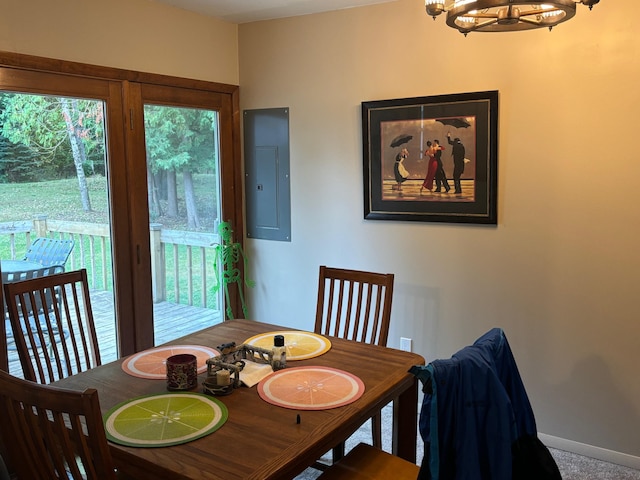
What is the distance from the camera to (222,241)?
3842 mm

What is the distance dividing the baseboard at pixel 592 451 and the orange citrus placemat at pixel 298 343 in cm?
144

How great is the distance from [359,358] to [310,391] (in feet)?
1.21

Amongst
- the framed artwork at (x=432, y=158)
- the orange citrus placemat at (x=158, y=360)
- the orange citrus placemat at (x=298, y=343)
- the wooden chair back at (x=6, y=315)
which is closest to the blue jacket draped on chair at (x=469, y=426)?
the orange citrus placemat at (x=298, y=343)

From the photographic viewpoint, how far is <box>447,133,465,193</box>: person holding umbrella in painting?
3.01 meters

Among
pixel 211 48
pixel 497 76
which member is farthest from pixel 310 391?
pixel 211 48

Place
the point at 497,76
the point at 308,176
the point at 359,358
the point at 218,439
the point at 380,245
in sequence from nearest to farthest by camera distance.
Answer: the point at 218,439 → the point at 359,358 → the point at 497,76 → the point at 380,245 → the point at 308,176

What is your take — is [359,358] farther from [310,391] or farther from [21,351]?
[21,351]

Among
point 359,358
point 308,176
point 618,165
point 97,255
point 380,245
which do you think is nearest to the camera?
point 359,358

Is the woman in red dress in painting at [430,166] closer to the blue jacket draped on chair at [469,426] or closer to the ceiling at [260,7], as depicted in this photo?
the ceiling at [260,7]

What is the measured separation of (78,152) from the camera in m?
2.97

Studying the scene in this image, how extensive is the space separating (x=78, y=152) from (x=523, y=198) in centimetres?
231

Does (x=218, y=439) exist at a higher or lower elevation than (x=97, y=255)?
lower

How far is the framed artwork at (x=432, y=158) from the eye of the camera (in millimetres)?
2947

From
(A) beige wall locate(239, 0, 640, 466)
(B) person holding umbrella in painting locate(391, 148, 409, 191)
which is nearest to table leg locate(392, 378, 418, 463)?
(A) beige wall locate(239, 0, 640, 466)
